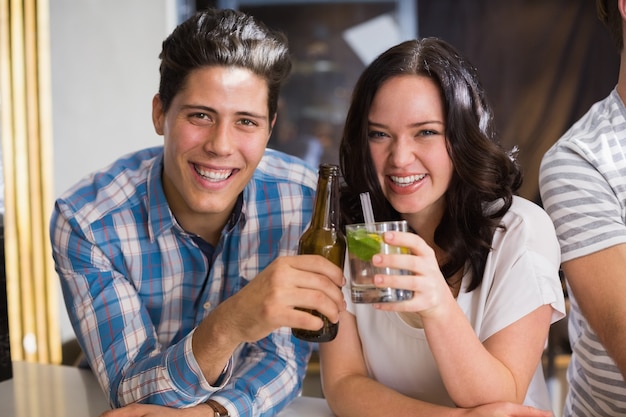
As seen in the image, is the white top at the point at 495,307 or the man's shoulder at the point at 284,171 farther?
the man's shoulder at the point at 284,171

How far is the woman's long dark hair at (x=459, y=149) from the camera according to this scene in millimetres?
1478

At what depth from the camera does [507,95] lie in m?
4.33

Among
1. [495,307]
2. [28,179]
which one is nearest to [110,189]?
[495,307]

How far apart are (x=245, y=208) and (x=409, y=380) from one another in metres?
0.58

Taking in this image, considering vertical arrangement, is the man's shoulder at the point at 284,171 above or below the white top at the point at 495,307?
above

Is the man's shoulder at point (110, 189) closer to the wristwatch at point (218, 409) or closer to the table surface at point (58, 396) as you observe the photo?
the table surface at point (58, 396)

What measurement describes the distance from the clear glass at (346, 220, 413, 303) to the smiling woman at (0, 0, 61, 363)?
83.8 inches

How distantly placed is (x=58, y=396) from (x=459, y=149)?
40.9 inches

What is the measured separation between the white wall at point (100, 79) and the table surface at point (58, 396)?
4.95ft

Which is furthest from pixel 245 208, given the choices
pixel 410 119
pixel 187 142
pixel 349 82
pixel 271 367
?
pixel 349 82

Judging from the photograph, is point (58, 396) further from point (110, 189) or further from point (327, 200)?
point (327, 200)

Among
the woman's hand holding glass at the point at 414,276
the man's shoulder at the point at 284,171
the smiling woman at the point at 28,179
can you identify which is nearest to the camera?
the woman's hand holding glass at the point at 414,276

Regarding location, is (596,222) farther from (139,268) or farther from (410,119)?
(139,268)

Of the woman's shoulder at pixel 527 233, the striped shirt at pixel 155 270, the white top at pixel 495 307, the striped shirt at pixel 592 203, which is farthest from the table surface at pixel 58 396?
the striped shirt at pixel 592 203
